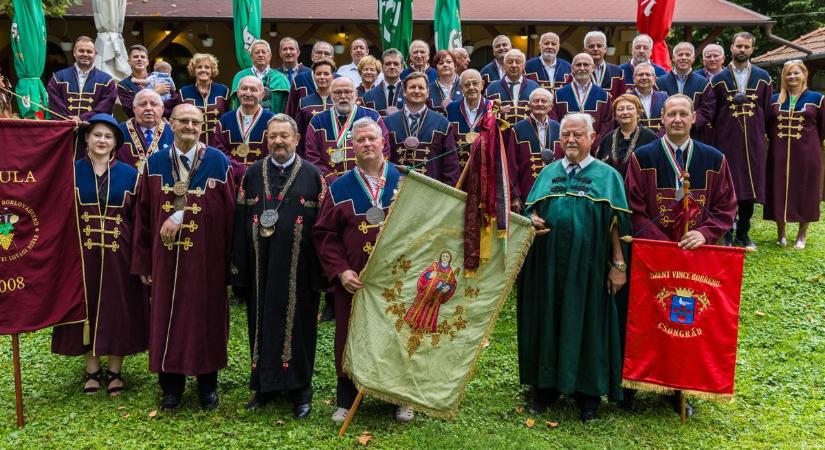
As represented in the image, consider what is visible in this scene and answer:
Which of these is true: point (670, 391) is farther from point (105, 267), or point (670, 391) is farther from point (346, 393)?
point (105, 267)

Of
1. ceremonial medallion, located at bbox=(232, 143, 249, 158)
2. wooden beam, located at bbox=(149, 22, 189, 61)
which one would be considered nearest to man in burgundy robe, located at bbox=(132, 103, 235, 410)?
ceremonial medallion, located at bbox=(232, 143, 249, 158)

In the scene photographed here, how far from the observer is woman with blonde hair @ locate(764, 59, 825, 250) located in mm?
8602

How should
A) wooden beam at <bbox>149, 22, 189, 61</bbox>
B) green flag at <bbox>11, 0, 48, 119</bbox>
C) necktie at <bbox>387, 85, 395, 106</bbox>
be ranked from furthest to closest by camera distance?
wooden beam at <bbox>149, 22, 189, 61</bbox> < green flag at <bbox>11, 0, 48, 119</bbox> < necktie at <bbox>387, 85, 395, 106</bbox>

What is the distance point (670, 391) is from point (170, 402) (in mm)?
3439

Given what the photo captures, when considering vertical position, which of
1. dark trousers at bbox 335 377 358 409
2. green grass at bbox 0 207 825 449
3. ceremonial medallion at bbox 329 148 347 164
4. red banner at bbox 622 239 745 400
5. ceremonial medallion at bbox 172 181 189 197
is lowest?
green grass at bbox 0 207 825 449

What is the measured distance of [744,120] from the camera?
8656 millimetres

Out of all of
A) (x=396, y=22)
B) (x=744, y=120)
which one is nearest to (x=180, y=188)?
(x=396, y=22)

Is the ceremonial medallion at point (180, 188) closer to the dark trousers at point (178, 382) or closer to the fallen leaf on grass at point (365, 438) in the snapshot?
the dark trousers at point (178, 382)

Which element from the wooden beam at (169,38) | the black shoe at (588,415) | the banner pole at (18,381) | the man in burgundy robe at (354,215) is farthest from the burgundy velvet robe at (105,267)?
the wooden beam at (169,38)

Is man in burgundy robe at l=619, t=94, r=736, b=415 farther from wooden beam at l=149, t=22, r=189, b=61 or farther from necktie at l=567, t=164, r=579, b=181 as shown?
wooden beam at l=149, t=22, r=189, b=61

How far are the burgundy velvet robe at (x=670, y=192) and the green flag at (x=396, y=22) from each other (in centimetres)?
516

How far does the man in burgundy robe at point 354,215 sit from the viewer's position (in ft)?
15.6

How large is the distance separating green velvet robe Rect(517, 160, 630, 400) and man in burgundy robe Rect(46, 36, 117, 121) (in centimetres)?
529


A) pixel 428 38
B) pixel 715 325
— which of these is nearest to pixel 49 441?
pixel 715 325
